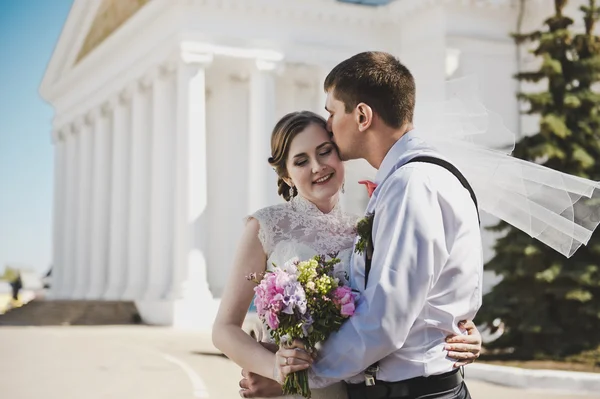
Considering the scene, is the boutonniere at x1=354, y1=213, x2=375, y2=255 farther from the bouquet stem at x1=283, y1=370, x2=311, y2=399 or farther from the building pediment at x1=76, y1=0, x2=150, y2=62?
the building pediment at x1=76, y1=0, x2=150, y2=62

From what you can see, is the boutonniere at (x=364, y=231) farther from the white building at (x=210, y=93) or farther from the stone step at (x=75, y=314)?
the stone step at (x=75, y=314)

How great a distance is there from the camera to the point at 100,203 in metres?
40.4

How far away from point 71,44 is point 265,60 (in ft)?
58.8

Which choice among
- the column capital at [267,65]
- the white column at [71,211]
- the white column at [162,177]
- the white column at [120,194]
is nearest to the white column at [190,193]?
the column capital at [267,65]

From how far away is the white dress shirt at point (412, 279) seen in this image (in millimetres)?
2824

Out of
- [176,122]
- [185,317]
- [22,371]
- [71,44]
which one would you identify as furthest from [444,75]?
[71,44]

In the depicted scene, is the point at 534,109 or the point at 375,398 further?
the point at 534,109

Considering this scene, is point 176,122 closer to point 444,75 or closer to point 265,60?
point 265,60

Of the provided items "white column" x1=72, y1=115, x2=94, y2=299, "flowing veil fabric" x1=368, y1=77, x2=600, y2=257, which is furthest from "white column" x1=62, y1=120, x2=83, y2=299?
"flowing veil fabric" x1=368, y1=77, x2=600, y2=257

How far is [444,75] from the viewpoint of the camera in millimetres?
29609

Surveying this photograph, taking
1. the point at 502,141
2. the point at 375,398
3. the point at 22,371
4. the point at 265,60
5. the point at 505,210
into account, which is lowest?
the point at 22,371

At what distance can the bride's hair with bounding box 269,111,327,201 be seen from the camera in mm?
3852

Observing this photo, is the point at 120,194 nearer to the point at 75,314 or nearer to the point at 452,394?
the point at 75,314

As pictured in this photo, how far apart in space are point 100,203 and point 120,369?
1015 inches
